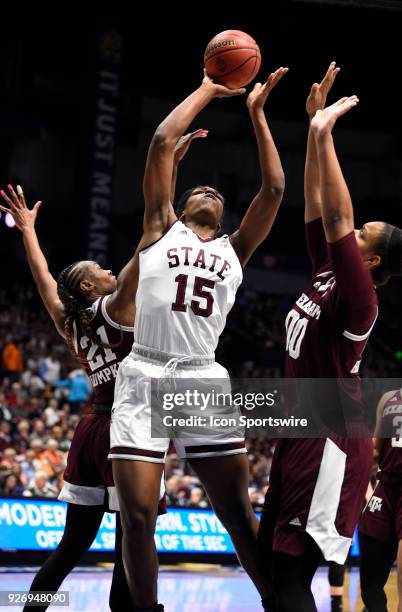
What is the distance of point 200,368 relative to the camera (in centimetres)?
414

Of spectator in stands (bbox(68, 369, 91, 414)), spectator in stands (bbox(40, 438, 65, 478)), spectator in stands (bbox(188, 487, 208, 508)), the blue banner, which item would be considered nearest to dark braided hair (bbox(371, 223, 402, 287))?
the blue banner

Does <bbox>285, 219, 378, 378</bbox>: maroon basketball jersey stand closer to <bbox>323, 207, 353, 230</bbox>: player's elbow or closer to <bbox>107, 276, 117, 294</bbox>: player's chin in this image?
<bbox>323, 207, 353, 230</bbox>: player's elbow

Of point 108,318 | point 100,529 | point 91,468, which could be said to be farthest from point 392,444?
point 100,529

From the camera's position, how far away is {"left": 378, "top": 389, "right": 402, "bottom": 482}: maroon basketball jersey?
5.52 meters

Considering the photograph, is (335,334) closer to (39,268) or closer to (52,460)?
(39,268)

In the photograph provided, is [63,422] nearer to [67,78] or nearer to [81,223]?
[81,223]

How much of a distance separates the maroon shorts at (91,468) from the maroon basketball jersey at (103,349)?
0.54 feet

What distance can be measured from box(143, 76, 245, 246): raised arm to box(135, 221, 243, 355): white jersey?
66 mm

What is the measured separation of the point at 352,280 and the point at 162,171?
4.11ft

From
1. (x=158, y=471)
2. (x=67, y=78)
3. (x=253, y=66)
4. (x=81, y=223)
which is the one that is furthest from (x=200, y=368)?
(x=67, y=78)

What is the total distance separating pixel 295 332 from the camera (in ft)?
12.3

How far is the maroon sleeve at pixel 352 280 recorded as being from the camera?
3271mm

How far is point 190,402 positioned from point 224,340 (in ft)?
59.7

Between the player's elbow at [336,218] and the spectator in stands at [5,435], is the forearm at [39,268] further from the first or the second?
the spectator in stands at [5,435]
